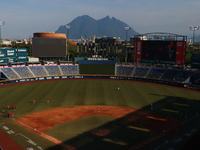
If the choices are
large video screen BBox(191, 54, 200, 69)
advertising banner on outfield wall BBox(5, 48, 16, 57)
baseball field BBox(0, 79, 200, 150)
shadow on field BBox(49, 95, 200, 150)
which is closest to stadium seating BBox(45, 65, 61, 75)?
advertising banner on outfield wall BBox(5, 48, 16, 57)

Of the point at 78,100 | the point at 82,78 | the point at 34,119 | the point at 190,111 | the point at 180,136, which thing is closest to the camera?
the point at 180,136

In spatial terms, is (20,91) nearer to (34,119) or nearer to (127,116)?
(34,119)

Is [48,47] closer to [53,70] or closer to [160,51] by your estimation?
[53,70]

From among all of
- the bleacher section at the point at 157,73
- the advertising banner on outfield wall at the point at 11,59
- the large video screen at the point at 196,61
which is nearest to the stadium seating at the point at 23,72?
the advertising banner on outfield wall at the point at 11,59

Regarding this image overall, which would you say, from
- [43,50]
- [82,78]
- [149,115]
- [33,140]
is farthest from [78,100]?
[43,50]

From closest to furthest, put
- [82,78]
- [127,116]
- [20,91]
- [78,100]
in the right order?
[127,116]
[78,100]
[20,91]
[82,78]

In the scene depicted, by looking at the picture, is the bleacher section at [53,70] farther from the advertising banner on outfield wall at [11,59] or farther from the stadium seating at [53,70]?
the advertising banner on outfield wall at [11,59]

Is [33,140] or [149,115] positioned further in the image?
[149,115]
